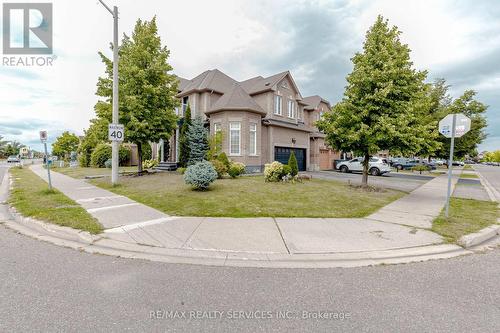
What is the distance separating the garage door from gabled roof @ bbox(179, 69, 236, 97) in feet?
23.7

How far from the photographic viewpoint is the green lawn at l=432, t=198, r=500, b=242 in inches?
220

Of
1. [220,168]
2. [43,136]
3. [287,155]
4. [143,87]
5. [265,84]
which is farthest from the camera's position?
[287,155]

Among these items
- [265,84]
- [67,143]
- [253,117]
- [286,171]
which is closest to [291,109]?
[265,84]

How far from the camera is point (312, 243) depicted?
4816mm

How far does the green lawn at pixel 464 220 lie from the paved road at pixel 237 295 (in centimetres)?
143

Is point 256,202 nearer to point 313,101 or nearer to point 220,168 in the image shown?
point 220,168

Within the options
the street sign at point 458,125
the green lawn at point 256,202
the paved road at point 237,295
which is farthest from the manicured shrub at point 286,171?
the paved road at point 237,295

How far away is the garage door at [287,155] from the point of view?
20.5 m

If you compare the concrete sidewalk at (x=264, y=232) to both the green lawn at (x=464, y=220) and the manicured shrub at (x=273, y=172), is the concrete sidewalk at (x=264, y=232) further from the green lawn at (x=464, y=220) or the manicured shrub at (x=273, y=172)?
the manicured shrub at (x=273, y=172)

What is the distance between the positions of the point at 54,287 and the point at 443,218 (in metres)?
9.00

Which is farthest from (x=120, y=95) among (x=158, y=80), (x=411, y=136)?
(x=411, y=136)

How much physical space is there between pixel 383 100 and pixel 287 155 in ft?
38.0

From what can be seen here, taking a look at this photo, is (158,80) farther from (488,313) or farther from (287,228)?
(488,313)

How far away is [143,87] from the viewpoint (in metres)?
14.5
